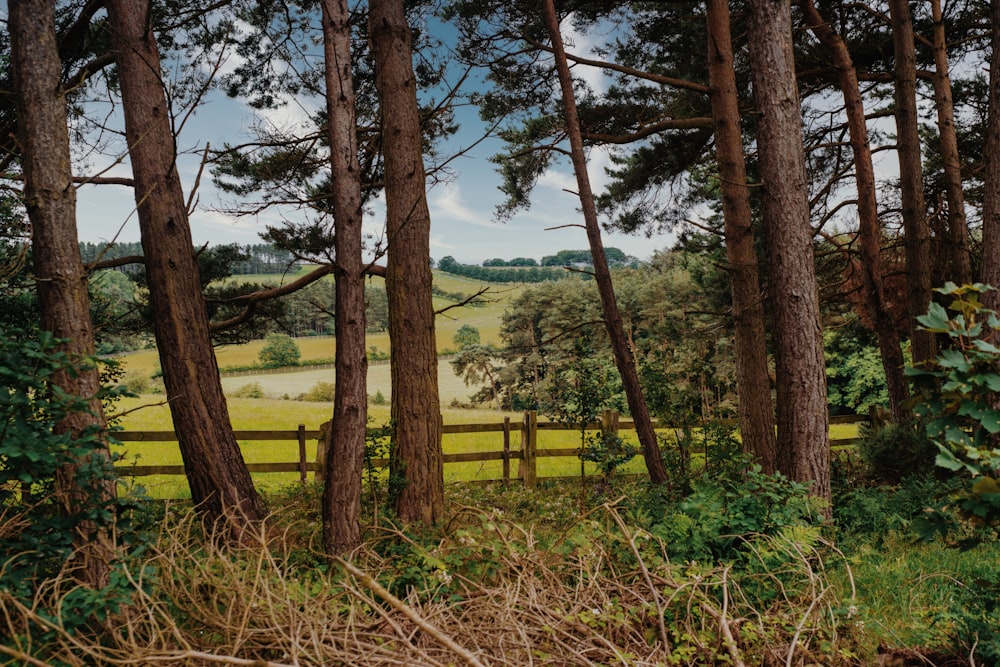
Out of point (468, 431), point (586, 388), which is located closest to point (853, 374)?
point (586, 388)

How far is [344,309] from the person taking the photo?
4.62 meters

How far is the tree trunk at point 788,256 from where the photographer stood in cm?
542

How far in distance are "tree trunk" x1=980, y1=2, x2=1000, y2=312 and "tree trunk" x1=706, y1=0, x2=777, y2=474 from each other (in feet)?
6.47

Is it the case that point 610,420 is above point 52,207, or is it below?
below

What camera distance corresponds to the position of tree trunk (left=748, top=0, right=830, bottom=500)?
542 cm

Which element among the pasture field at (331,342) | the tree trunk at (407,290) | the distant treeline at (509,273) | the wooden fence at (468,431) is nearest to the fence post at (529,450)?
the wooden fence at (468,431)

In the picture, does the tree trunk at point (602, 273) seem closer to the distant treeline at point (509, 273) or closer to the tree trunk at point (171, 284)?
the tree trunk at point (171, 284)

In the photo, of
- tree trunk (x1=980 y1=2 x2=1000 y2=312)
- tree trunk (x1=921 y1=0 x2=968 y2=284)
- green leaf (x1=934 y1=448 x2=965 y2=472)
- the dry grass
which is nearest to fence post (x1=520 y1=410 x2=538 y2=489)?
tree trunk (x1=980 y1=2 x2=1000 y2=312)

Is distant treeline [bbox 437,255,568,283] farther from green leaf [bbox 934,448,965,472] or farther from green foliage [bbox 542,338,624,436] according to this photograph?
green leaf [bbox 934,448,965,472]

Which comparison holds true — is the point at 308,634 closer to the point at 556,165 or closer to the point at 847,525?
the point at 847,525

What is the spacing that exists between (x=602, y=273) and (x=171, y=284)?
4.77 m

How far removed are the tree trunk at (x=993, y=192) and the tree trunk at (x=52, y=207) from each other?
7.12 m

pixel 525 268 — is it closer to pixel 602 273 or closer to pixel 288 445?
pixel 288 445

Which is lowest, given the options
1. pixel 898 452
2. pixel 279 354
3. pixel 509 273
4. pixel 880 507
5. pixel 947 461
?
pixel 880 507
